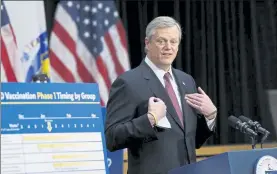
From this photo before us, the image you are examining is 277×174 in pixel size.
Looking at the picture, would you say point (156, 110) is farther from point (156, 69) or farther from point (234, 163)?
point (234, 163)

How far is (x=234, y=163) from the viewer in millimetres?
2480

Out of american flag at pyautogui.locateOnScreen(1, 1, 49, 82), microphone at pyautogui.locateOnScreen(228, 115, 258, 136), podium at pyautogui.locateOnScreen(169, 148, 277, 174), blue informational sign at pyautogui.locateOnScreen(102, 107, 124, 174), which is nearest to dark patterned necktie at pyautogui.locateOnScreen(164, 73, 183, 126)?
microphone at pyautogui.locateOnScreen(228, 115, 258, 136)

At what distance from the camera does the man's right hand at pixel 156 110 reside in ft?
9.29

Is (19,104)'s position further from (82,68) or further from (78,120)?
(82,68)

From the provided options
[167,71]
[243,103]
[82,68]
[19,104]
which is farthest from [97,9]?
[19,104]

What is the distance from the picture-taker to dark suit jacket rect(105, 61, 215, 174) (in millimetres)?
2887

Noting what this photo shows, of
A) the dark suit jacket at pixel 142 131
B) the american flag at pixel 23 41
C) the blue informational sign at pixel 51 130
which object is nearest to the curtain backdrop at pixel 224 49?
the american flag at pixel 23 41

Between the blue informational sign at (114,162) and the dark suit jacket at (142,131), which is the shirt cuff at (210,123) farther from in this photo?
the blue informational sign at (114,162)

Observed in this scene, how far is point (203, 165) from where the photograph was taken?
2.58 metres

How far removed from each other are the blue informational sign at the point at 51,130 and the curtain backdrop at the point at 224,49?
362cm

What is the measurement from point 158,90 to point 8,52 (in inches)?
114

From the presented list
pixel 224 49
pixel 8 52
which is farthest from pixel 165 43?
pixel 224 49

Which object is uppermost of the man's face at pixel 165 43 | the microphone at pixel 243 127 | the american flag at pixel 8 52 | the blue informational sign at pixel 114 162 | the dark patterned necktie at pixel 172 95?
the american flag at pixel 8 52

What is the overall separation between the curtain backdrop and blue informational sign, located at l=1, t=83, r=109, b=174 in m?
3.62
